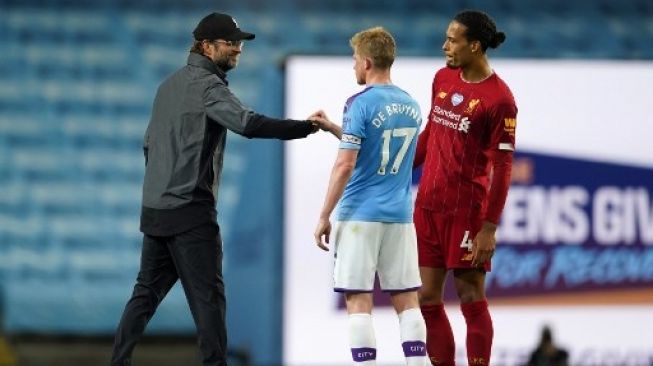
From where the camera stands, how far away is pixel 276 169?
827cm

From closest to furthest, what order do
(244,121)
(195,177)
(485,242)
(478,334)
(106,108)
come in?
(244,121) → (195,177) → (485,242) → (478,334) → (106,108)

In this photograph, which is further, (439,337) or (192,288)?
(439,337)

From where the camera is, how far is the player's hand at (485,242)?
5.20 metres

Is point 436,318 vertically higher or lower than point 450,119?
lower

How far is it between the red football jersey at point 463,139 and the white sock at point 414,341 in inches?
19.8

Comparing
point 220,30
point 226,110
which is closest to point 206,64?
point 220,30

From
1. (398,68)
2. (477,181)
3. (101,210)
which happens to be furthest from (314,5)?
(477,181)

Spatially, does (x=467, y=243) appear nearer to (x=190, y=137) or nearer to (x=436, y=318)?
(x=436, y=318)

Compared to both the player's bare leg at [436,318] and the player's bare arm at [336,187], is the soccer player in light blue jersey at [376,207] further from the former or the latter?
the player's bare leg at [436,318]

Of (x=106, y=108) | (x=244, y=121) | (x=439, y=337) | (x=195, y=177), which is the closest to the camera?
(x=244, y=121)

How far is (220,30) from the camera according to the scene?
5.22 meters

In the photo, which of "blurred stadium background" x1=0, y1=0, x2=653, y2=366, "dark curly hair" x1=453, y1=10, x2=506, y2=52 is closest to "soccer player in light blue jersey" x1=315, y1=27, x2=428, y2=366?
"dark curly hair" x1=453, y1=10, x2=506, y2=52

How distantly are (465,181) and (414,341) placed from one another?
27.4 inches

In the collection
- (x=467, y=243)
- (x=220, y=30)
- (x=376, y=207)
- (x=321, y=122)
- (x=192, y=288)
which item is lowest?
(x=192, y=288)
